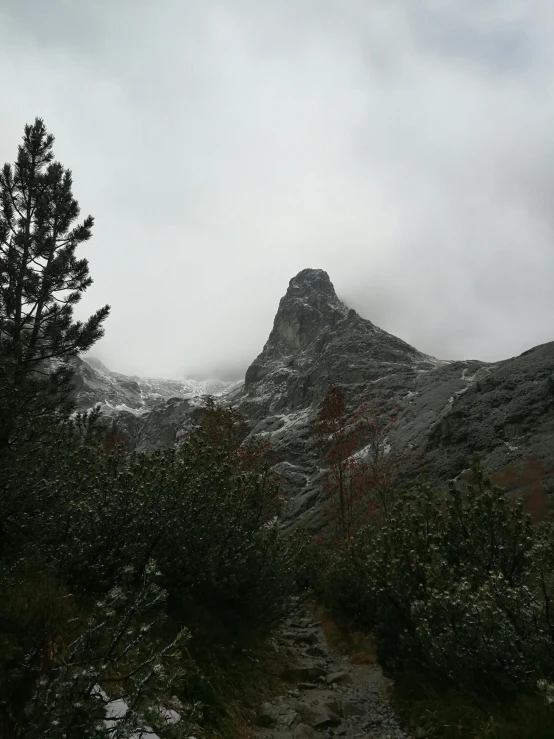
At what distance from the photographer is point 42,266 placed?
44.8ft

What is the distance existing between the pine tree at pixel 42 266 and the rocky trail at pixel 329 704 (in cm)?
936

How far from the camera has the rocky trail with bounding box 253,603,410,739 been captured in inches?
240

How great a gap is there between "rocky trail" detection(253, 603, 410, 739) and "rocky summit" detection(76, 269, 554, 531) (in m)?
6.39

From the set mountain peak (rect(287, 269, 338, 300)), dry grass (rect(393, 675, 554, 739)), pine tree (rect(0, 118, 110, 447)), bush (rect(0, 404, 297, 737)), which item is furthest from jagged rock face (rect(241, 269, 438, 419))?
dry grass (rect(393, 675, 554, 739))

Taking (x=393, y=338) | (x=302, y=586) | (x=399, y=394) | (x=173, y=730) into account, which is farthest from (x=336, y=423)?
(x=393, y=338)

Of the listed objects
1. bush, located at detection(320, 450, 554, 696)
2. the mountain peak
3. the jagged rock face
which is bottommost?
bush, located at detection(320, 450, 554, 696)

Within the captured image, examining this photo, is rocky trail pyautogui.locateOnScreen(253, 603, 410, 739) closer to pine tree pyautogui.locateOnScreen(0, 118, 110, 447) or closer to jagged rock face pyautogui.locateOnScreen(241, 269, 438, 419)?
pine tree pyautogui.locateOnScreen(0, 118, 110, 447)

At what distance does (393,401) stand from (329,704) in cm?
5719

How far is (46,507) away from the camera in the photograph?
6.66 m

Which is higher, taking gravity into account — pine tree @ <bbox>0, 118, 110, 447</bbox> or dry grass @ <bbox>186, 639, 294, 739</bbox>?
pine tree @ <bbox>0, 118, 110, 447</bbox>

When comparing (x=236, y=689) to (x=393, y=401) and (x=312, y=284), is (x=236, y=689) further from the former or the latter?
(x=312, y=284)

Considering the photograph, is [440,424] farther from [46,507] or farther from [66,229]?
[46,507]

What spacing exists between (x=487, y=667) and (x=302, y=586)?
1524cm

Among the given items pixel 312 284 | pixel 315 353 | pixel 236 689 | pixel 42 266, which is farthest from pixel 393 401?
pixel 312 284
